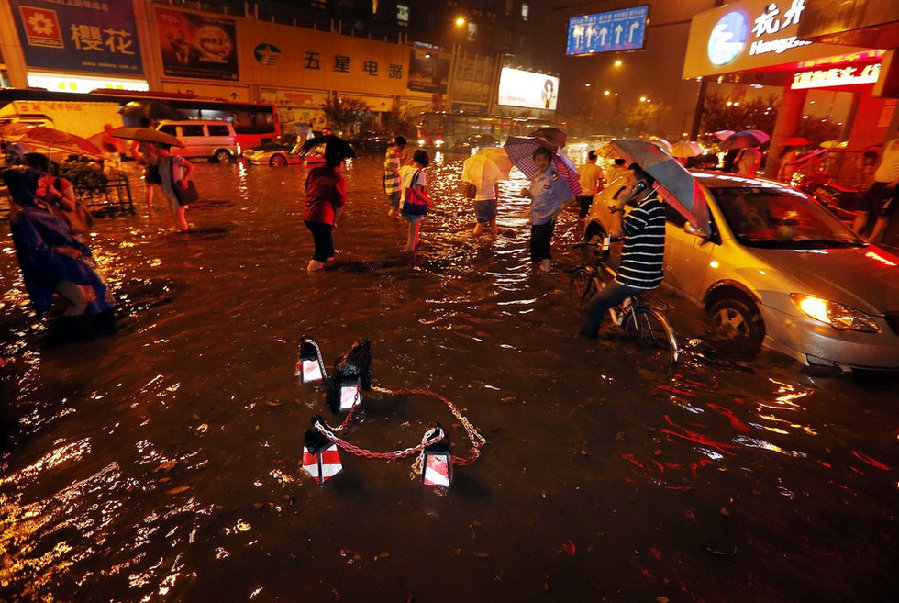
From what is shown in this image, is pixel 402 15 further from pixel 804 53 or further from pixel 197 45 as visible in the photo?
pixel 804 53

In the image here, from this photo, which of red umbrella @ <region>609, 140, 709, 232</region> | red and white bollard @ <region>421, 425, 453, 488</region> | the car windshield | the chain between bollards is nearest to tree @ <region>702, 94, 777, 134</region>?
the car windshield

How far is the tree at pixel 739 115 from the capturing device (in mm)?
33688

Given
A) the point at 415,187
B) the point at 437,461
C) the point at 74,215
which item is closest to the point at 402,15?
the point at 415,187

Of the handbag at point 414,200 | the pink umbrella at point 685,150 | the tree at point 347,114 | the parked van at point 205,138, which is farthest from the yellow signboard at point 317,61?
the handbag at point 414,200

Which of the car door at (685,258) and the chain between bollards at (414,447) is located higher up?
the car door at (685,258)

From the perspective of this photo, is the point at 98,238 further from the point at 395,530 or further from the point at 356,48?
the point at 356,48

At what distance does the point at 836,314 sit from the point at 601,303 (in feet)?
6.86

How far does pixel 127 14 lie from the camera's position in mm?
27297

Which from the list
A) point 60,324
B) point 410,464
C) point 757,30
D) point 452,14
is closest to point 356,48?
point 452,14

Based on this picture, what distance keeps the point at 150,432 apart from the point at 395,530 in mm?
2244

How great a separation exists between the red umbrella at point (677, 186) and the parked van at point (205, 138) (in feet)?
74.8

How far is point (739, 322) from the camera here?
5102mm

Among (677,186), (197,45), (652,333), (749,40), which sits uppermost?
(197,45)

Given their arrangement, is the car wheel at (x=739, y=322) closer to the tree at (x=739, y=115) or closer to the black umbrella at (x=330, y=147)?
the black umbrella at (x=330, y=147)
